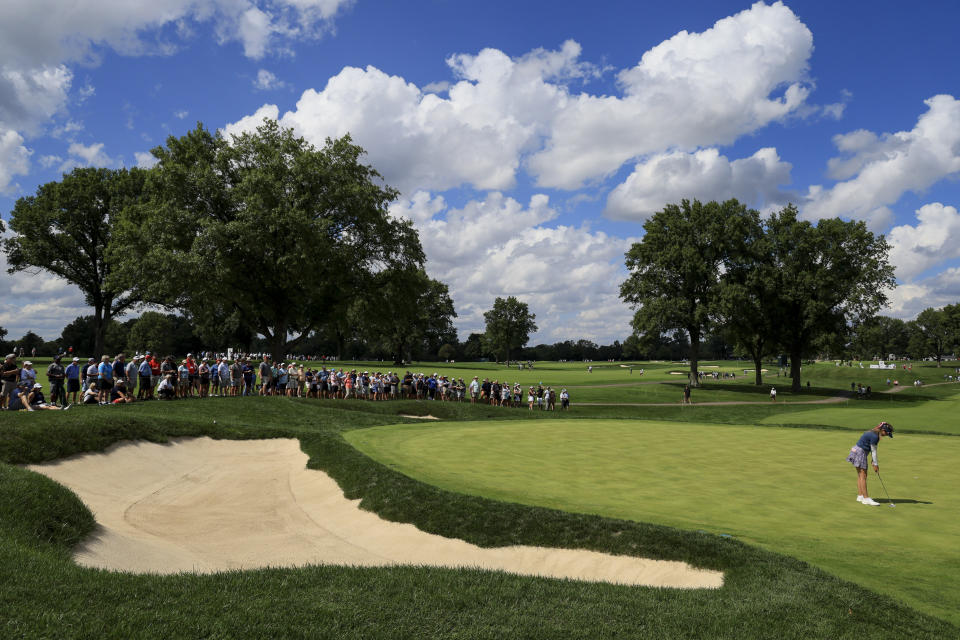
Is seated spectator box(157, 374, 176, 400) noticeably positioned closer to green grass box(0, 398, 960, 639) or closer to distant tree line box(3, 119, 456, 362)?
distant tree line box(3, 119, 456, 362)

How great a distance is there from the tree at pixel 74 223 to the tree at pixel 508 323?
3109 inches

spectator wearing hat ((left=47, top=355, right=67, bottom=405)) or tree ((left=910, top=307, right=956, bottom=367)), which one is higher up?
tree ((left=910, top=307, right=956, bottom=367))

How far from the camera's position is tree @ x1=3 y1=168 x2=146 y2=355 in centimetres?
5194

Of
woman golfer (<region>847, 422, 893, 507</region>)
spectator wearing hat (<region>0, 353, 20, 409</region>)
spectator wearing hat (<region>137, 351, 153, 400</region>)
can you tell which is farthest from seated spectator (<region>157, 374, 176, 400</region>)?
woman golfer (<region>847, 422, 893, 507</region>)

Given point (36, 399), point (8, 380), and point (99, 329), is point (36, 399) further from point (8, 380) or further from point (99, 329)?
point (99, 329)

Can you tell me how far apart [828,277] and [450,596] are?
63.1m

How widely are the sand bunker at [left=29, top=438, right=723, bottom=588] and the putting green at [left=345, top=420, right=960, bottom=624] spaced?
5.20 feet

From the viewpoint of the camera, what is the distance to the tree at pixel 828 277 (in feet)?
192

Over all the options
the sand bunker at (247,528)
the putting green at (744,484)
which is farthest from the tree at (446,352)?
the sand bunker at (247,528)

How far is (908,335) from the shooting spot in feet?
574

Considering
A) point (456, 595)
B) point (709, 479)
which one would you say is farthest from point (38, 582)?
point (709, 479)

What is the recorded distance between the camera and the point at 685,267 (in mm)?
60312

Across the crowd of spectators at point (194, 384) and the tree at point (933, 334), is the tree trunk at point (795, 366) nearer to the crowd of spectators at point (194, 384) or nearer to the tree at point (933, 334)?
the crowd of spectators at point (194, 384)

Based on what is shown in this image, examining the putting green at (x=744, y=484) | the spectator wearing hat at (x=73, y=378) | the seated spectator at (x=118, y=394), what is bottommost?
the putting green at (x=744, y=484)
